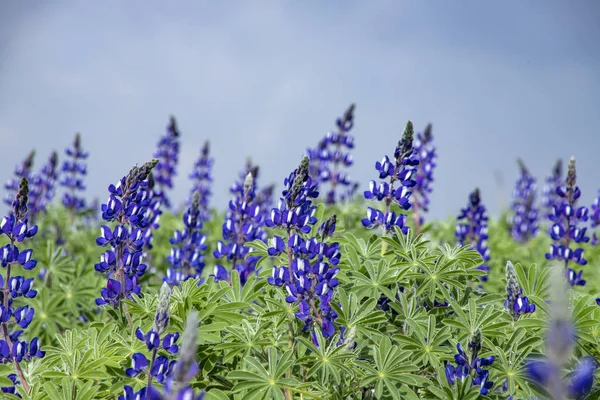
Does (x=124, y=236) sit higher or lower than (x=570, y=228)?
lower

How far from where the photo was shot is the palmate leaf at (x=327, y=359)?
8.95 ft

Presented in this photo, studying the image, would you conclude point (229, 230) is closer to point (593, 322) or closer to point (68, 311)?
point (68, 311)

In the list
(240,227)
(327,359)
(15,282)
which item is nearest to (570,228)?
(240,227)

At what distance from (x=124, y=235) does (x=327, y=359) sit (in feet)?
3.93

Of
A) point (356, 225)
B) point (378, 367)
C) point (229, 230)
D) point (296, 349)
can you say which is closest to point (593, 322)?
point (378, 367)

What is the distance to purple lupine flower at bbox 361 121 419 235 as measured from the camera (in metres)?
3.55

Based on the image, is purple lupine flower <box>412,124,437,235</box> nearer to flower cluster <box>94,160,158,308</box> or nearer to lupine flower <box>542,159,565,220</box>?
lupine flower <box>542,159,565,220</box>

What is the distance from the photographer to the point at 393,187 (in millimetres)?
3635

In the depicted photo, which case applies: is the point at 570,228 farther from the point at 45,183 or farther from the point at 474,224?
the point at 45,183

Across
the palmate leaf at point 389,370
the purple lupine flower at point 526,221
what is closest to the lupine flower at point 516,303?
the palmate leaf at point 389,370

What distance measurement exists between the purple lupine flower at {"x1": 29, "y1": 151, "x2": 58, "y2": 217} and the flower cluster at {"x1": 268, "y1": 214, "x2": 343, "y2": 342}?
478cm

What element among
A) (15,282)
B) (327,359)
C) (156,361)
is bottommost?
(156,361)

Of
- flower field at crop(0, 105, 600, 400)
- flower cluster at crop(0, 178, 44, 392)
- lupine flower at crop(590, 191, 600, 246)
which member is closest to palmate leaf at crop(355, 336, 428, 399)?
flower field at crop(0, 105, 600, 400)

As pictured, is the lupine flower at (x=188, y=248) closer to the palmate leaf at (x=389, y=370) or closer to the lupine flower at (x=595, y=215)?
the palmate leaf at (x=389, y=370)
